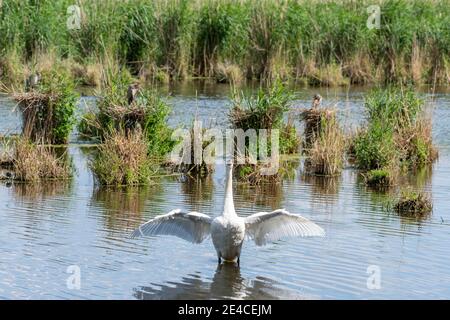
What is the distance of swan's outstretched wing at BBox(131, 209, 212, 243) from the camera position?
14133mm

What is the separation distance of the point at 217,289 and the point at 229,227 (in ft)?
2.87

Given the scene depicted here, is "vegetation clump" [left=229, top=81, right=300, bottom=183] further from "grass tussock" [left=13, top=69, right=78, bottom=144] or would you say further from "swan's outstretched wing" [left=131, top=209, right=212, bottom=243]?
"swan's outstretched wing" [left=131, top=209, right=212, bottom=243]

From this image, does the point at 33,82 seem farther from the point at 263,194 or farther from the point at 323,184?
the point at 323,184

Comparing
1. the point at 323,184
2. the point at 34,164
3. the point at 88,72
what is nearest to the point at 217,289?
the point at 34,164

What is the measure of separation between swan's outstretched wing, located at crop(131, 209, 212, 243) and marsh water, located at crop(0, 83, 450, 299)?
0.30m

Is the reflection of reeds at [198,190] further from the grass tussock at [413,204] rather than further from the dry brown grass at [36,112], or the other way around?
the dry brown grass at [36,112]

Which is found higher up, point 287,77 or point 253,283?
point 287,77

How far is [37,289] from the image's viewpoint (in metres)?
12.7

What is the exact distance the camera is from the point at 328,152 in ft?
66.4

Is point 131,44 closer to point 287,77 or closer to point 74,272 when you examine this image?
point 287,77

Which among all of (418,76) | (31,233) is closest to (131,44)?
(418,76)

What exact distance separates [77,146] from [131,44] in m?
12.5

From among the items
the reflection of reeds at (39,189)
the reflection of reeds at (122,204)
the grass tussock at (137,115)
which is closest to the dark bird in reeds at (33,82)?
the grass tussock at (137,115)

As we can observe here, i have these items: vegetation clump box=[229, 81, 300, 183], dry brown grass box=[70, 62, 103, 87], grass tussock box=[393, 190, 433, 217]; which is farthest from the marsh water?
dry brown grass box=[70, 62, 103, 87]
